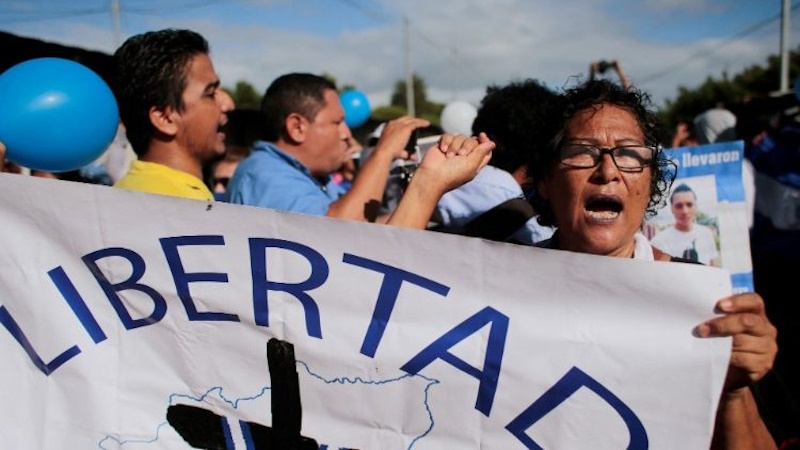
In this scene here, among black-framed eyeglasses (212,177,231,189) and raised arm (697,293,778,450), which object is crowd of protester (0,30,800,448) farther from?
black-framed eyeglasses (212,177,231,189)

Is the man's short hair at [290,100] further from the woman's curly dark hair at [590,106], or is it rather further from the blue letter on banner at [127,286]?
the blue letter on banner at [127,286]

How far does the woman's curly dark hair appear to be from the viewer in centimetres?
168

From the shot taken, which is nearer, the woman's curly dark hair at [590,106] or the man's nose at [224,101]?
the woman's curly dark hair at [590,106]

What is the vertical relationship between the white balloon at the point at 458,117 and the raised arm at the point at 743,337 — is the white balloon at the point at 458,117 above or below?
Result: above

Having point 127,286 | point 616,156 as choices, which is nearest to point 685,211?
point 616,156

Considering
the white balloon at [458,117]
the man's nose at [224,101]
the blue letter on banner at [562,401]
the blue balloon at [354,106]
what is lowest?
the blue letter on banner at [562,401]

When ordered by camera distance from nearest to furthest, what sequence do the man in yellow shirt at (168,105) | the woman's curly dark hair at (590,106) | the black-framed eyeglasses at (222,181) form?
the woman's curly dark hair at (590,106) < the man in yellow shirt at (168,105) < the black-framed eyeglasses at (222,181)

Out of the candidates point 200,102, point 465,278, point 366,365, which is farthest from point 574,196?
point 200,102

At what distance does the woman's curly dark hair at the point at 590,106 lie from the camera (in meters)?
1.68

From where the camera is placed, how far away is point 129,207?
149 centimetres

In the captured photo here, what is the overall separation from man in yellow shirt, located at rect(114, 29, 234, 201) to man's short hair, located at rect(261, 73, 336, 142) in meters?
0.59

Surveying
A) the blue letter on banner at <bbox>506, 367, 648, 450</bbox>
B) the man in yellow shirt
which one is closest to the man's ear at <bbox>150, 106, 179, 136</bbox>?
the man in yellow shirt

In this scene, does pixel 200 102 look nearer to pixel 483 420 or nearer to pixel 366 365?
pixel 366 365

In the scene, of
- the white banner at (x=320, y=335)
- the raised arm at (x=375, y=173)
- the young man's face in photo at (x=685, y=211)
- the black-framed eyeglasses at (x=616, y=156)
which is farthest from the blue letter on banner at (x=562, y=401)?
the young man's face in photo at (x=685, y=211)
